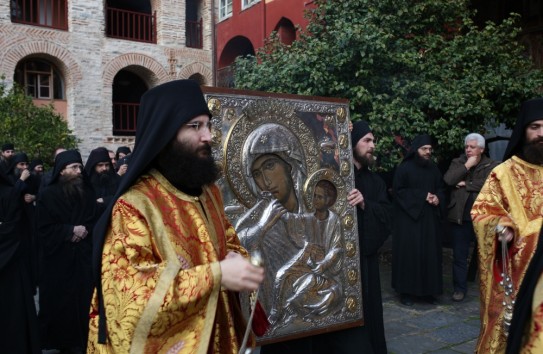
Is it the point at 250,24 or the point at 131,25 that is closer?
the point at 250,24

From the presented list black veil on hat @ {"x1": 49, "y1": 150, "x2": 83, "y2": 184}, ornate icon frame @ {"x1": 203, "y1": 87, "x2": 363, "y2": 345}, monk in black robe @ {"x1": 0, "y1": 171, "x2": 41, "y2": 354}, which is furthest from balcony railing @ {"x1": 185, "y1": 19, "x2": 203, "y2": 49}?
ornate icon frame @ {"x1": 203, "y1": 87, "x2": 363, "y2": 345}

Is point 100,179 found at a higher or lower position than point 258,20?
lower

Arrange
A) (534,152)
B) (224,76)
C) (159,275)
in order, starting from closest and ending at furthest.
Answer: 1. (159,275)
2. (534,152)
3. (224,76)

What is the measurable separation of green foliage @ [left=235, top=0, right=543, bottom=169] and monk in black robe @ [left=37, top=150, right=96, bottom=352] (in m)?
3.80

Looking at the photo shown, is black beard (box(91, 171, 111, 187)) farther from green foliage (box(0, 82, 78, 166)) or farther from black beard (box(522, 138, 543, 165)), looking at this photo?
green foliage (box(0, 82, 78, 166))

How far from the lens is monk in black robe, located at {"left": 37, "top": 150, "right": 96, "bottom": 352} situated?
5230mm

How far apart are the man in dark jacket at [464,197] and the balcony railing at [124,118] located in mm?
16318

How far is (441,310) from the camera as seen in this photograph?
249 inches

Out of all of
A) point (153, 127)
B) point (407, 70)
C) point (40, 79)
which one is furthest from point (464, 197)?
point (40, 79)

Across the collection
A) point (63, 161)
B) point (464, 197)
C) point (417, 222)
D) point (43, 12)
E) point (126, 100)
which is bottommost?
point (417, 222)

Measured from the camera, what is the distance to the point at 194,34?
74.2 feet

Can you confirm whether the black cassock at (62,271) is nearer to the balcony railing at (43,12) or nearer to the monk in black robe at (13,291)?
the monk in black robe at (13,291)

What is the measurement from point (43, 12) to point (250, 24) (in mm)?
7660

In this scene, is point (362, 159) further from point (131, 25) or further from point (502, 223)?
point (131, 25)
